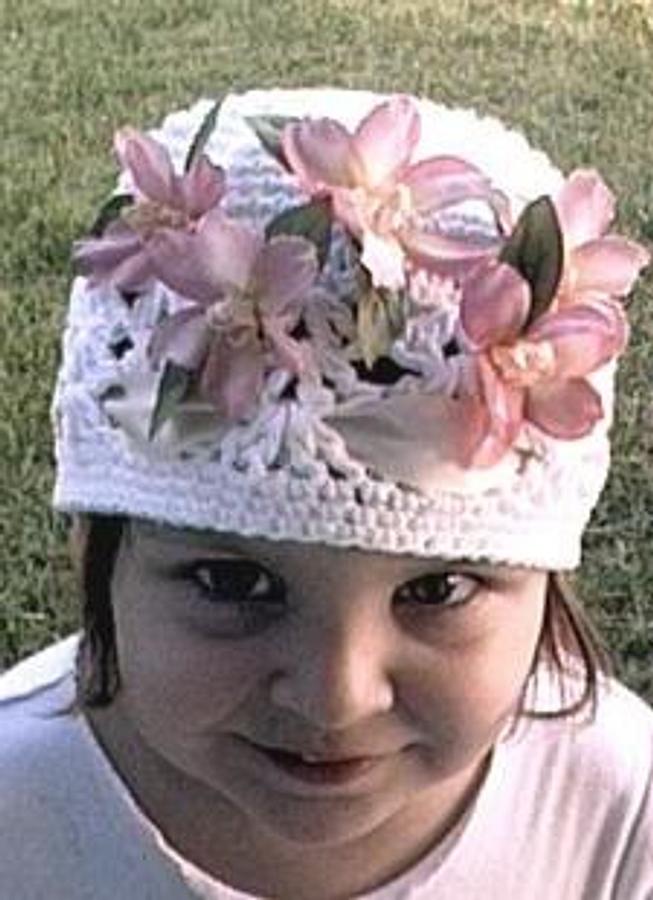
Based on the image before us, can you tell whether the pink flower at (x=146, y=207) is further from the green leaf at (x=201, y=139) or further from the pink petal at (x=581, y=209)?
the pink petal at (x=581, y=209)

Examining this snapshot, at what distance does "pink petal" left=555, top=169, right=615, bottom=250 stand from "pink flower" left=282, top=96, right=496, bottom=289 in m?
0.05

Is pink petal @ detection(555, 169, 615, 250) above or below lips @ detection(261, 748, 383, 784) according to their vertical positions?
above

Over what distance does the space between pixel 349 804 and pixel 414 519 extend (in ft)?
0.67

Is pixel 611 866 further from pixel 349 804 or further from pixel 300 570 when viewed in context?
pixel 300 570

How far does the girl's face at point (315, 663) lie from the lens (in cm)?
161

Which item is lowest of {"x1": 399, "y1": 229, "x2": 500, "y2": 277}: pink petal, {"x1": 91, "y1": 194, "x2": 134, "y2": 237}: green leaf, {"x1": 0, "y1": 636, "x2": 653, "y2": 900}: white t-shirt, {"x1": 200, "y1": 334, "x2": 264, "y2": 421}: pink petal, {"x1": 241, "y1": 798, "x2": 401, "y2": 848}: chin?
{"x1": 0, "y1": 636, "x2": 653, "y2": 900}: white t-shirt

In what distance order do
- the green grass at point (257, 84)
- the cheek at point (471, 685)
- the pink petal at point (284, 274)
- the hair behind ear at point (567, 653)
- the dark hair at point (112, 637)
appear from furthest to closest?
the green grass at point (257, 84), the hair behind ear at point (567, 653), the dark hair at point (112, 637), the cheek at point (471, 685), the pink petal at point (284, 274)

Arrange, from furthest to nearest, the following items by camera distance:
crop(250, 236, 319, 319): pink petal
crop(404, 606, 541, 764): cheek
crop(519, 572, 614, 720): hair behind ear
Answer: crop(519, 572, 614, 720): hair behind ear < crop(404, 606, 541, 764): cheek < crop(250, 236, 319, 319): pink petal

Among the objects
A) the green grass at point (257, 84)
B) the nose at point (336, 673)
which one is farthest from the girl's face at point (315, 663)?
the green grass at point (257, 84)

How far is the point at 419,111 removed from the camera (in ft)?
5.46

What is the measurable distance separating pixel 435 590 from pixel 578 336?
6.6 inches

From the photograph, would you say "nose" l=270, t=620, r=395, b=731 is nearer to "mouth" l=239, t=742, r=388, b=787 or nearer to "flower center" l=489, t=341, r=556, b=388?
"mouth" l=239, t=742, r=388, b=787

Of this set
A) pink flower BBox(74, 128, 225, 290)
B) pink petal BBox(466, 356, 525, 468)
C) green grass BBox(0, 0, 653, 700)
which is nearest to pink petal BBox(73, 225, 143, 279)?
pink flower BBox(74, 128, 225, 290)

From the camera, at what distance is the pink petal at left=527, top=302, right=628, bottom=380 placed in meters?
1.60
